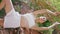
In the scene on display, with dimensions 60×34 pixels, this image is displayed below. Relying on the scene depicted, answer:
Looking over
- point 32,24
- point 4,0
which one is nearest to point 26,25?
point 32,24

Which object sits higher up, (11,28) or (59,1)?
(59,1)

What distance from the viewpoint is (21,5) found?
4.25 ft

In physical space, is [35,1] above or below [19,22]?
above

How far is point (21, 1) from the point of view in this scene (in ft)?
A: 4.29

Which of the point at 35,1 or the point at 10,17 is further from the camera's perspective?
the point at 35,1

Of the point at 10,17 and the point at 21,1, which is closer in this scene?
the point at 10,17

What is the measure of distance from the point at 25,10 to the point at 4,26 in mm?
362

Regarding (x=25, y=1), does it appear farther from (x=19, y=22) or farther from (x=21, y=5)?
(x=19, y=22)

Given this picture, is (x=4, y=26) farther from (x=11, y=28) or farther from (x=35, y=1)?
(x=35, y=1)

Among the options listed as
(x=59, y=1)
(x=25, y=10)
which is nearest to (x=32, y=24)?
(x=25, y=10)

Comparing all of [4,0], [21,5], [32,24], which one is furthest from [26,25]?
[21,5]

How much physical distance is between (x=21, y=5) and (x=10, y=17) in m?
0.38

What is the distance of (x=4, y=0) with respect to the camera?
93 centimetres

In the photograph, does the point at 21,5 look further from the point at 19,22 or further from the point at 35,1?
the point at 19,22
